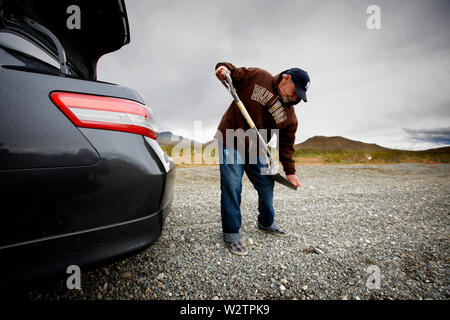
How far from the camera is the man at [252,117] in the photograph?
6.03 ft

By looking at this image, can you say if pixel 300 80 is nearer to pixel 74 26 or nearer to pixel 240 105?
pixel 240 105

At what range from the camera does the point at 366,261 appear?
1.69 m

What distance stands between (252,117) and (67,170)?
63.0 inches

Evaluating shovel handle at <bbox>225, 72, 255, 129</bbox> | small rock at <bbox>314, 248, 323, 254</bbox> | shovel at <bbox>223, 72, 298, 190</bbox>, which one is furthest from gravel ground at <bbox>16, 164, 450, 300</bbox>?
shovel handle at <bbox>225, 72, 255, 129</bbox>

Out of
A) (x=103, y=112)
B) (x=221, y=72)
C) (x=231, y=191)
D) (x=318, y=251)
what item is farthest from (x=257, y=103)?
(x=318, y=251)

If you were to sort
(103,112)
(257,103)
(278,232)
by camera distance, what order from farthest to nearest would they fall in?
(278,232)
(257,103)
(103,112)

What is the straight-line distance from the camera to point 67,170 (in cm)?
83

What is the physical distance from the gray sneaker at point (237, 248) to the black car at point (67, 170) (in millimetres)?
988

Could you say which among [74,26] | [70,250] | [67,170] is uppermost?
[74,26]
